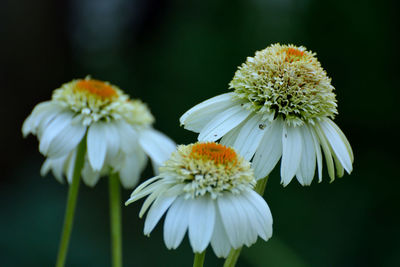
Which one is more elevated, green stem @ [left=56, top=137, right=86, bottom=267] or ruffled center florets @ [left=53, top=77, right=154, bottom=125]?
ruffled center florets @ [left=53, top=77, right=154, bottom=125]

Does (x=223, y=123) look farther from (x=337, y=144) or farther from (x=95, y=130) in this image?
(x=95, y=130)

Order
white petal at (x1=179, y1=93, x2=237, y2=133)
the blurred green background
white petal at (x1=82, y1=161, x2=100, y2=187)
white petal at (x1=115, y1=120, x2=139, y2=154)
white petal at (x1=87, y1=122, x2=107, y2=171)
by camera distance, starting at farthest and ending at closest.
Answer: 1. the blurred green background
2. white petal at (x1=82, y1=161, x2=100, y2=187)
3. white petal at (x1=115, y1=120, x2=139, y2=154)
4. white petal at (x1=87, y1=122, x2=107, y2=171)
5. white petal at (x1=179, y1=93, x2=237, y2=133)

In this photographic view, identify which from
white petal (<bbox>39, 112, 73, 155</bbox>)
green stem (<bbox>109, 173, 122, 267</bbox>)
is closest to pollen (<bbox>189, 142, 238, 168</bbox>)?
green stem (<bbox>109, 173, 122, 267</bbox>)

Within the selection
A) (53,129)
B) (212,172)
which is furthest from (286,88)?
(53,129)

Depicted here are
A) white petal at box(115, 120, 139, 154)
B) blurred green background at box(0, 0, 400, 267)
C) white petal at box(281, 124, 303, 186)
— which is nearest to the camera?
white petal at box(281, 124, 303, 186)

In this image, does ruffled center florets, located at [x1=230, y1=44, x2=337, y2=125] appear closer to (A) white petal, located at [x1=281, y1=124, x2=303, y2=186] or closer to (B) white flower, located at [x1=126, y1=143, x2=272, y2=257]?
(A) white petal, located at [x1=281, y1=124, x2=303, y2=186]

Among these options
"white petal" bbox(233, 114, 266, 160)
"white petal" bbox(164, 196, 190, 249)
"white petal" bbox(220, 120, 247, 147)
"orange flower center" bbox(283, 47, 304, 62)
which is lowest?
"white petal" bbox(164, 196, 190, 249)

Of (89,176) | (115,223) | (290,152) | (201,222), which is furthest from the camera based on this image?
(89,176)
